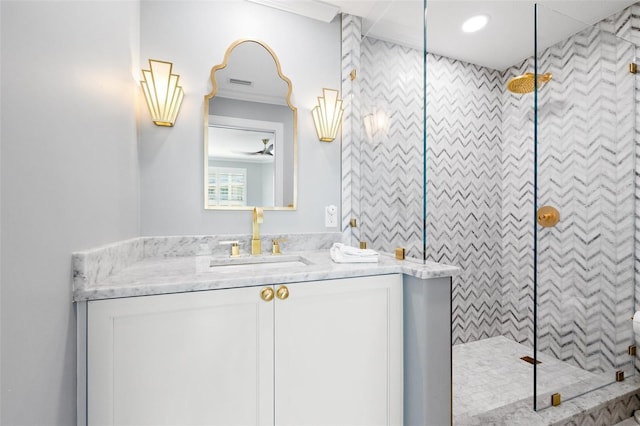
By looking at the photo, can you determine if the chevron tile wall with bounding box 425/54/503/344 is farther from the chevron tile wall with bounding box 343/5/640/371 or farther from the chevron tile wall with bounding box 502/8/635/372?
the chevron tile wall with bounding box 502/8/635/372

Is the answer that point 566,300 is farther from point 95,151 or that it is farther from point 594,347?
point 95,151

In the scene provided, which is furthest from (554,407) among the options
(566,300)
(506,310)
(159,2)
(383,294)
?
(159,2)

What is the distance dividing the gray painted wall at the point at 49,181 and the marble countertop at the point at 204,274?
112 mm

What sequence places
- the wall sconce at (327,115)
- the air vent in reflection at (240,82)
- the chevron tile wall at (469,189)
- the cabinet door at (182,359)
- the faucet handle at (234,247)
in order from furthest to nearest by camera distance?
the chevron tile wall at (469,189) → the wall sconce at (327,115) → the air vent in reflection at (240,82) → the faucet handle at (234,247) → the cabinet door at (182,359)

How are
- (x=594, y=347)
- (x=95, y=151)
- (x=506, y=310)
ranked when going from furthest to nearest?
(x=506, y=310)
(x=594, y=347)
(x=95, y=151)

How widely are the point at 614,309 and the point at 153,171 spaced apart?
8.73 feet

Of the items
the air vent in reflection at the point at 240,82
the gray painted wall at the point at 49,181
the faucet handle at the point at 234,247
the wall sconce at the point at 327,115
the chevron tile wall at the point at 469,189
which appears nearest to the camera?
the gray painted wall at the point at 49,181

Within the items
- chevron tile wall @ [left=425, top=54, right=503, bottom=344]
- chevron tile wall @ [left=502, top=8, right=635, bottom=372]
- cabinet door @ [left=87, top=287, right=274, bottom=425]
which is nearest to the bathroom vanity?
cabinet door @ [left=87, top=287, right=274, bottom=425]

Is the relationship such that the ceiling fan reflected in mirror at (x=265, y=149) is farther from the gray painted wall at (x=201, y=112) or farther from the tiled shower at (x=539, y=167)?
the tiled shower at (x=539, y=167)

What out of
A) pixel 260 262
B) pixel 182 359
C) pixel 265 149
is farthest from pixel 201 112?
pixel 182 359

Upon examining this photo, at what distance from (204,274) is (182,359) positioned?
0.92 feet

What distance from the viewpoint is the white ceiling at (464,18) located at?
152cm

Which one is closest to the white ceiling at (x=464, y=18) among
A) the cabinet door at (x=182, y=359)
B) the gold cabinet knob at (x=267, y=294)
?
the gold cabinet knob at (x=267, y=294)

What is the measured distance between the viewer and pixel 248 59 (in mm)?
1716
